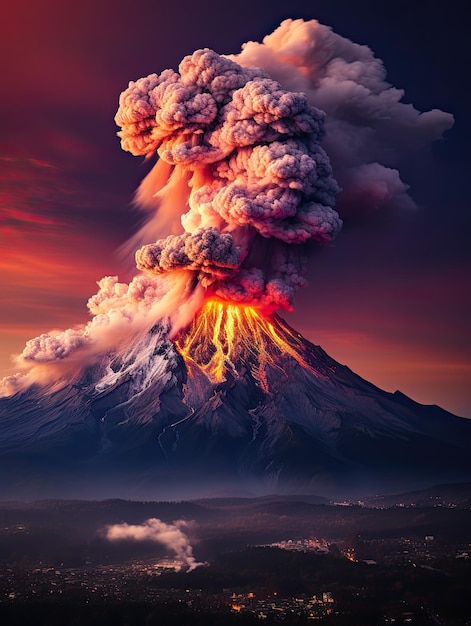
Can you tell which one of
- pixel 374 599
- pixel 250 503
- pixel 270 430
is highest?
pixel 270 430

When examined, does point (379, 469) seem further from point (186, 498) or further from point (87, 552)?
point (87, 552)

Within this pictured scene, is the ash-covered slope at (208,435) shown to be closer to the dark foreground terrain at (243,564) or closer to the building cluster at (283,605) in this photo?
the dark foreground terrain at (243,564)

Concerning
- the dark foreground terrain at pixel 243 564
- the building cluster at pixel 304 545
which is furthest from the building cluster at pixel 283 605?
the building cluster at pixel 304 545

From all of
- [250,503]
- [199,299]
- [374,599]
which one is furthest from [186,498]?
[374,599]

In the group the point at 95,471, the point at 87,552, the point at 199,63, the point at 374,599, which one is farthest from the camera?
the point at 95,471

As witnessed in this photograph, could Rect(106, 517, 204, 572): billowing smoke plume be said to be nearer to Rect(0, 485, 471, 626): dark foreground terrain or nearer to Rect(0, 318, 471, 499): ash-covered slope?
Rect(0, 485, 471, 626): dark foreground terrain
